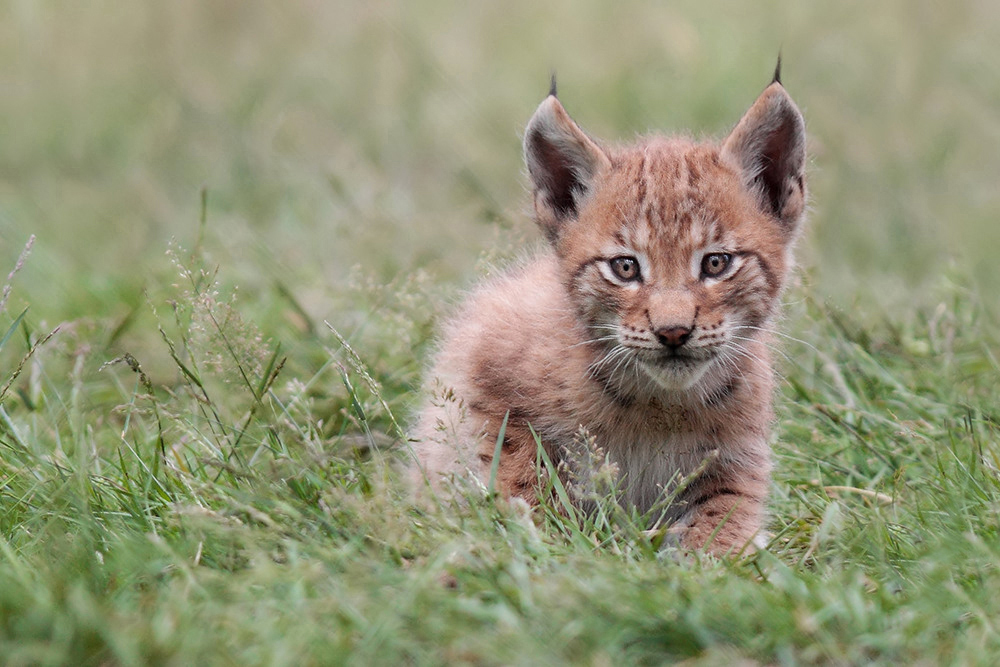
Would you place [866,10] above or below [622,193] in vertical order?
above

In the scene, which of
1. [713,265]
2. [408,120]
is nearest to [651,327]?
[713,265]

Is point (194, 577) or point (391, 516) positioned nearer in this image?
point (194, 577)

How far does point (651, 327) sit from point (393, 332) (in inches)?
75.3

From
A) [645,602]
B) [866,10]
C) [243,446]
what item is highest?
[866,10]

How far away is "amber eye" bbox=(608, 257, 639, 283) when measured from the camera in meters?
4.14

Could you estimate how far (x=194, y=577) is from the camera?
10.2 feet

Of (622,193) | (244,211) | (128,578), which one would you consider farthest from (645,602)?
(244,211)

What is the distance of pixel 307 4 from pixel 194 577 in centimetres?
823

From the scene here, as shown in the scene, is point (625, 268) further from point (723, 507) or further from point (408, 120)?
point (408, 120)

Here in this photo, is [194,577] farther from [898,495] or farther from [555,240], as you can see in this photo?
[898,495]

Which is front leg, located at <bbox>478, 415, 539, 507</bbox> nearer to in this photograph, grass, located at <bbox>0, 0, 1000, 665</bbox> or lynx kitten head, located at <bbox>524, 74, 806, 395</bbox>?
grass, located at <bbox>0, 0, 1000, 665</bbox>

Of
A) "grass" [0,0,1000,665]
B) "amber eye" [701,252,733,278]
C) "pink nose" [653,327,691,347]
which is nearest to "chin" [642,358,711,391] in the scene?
"pink nose" [653,327,691,347]

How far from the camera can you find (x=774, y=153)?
4.36m

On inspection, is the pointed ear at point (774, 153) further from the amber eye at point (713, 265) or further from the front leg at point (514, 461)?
the front leg at point (514, 461)
